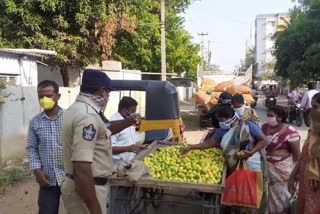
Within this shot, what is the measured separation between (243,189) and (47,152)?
1.93 meters

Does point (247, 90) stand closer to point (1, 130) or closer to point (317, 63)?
point (317, 63)

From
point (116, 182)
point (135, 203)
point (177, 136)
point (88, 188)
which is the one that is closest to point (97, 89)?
point (88, 188)

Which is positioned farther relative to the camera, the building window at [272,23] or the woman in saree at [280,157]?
the building window at [272,23]

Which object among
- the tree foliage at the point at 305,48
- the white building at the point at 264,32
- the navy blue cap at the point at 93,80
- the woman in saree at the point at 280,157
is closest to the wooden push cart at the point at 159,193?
the woman in saree at the point at 280,157

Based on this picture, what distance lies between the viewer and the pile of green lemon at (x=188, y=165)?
4.30 meters

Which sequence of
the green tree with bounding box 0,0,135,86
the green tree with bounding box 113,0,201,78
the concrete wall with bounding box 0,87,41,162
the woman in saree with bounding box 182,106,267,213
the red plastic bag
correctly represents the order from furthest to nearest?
the green tree with bounding box 113,0,201,78 < the green tree with bounding box 0,0,135,86 < the concrete wall with bounding box 0,87,41,162 < the woman in saree with bounding box 182,106,267,213 < the red plastic bag

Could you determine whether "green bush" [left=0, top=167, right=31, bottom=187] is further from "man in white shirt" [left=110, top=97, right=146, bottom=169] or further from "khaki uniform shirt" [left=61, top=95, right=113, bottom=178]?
"khaki uniform shirt" [left=61, top=95, right=113, bottom=178]

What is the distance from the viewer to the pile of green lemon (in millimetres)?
4301

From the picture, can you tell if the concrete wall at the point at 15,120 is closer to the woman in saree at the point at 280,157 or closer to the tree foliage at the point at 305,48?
the woman in saree at the point at 280,157

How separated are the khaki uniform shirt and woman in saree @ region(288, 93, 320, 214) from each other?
1.69 m

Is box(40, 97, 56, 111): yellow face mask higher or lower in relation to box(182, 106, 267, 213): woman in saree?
higher

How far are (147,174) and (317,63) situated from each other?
1739 cm

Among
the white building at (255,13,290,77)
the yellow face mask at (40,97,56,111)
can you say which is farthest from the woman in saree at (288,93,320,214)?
the white building at (255,13,290,77)

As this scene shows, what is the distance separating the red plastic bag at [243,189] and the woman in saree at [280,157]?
899 mm
